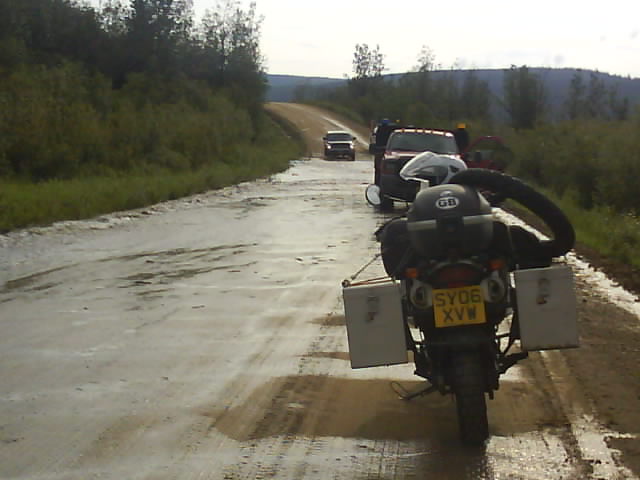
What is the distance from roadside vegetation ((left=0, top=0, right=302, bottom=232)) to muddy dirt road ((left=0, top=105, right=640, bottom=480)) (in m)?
7.84

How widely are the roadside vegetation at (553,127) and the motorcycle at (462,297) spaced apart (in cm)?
800

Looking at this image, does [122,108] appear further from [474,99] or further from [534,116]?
[474,99]

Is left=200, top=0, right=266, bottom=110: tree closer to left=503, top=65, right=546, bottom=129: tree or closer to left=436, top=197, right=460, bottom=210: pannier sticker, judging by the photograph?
left=503, top=65, right=546, bottom=129: tree

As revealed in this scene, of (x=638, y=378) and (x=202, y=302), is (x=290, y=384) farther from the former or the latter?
(x=202, y=302)

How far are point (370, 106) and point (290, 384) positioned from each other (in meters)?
89.7

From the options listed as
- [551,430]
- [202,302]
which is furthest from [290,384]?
[202,302]

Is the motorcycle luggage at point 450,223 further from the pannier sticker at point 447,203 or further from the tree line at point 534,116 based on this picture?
the tree line at point 534,116

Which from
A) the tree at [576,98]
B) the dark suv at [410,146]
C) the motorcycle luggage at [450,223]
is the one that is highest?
the motorcycle luggage at [450,223]

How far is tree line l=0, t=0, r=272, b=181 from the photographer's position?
2945cm

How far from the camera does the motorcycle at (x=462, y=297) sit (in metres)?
5.13

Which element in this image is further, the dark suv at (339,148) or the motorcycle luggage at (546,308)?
the dark suv at (339,148)

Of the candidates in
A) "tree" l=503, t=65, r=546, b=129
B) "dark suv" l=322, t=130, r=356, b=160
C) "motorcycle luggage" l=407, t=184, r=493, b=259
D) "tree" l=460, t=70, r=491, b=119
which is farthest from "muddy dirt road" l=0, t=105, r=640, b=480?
"tree" l=460, t=70, r=491, b=119

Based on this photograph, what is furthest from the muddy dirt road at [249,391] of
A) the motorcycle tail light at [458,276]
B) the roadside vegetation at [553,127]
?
the roadside vegetation at [553,127]

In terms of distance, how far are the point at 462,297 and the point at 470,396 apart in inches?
22.0
